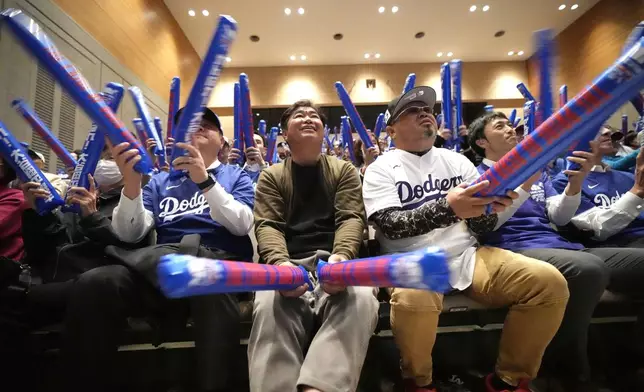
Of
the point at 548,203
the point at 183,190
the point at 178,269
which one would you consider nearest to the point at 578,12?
the point at 548,203

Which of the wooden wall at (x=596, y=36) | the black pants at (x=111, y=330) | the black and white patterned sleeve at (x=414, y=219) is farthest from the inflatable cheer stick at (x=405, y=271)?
the wooden wall at (x=596, y=36)

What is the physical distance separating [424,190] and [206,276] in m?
1.02

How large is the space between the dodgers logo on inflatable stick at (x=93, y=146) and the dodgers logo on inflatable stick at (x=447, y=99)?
1.72 metres

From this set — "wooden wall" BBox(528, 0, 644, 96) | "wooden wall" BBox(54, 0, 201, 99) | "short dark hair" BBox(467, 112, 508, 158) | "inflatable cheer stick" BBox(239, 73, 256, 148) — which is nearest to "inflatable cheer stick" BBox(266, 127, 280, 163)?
"inflatable cheer stick" BBox(239, 73, 256, 148)

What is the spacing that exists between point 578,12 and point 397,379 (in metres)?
7.40

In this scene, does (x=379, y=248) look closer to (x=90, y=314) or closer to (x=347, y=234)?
(x=347, y=234)

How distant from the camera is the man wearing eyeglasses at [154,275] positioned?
1147 millimetres

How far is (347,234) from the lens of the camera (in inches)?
54.0

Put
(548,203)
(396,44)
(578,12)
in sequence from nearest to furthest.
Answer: (548,203) → (578,12) → (396,44)

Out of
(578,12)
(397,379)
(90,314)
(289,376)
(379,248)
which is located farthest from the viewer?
(578,12)

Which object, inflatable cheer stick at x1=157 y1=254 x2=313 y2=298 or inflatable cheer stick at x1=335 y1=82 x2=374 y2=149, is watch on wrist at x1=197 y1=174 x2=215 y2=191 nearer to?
inflatable cheer stick at x1=157 y1=254 x2=313 y2=298

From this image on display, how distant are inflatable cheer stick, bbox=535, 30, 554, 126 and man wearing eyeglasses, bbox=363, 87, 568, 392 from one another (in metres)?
0.28

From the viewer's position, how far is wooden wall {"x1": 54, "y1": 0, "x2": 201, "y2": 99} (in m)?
4.37

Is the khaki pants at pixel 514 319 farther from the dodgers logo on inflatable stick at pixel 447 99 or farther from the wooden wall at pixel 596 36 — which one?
the wooden wall at pixel 596 36
